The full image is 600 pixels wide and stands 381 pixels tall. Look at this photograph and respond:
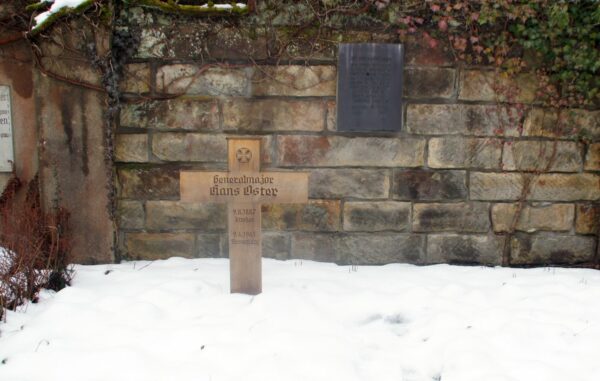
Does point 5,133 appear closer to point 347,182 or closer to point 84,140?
point 84,140

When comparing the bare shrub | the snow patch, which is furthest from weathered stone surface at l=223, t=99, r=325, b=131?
the bare shrub

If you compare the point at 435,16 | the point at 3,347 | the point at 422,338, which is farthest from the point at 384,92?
the point at 3,347

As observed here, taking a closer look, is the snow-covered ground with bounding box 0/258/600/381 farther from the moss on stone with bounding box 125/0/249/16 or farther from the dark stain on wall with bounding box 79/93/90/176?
the moss on stone with bounding box 125/0/249/16

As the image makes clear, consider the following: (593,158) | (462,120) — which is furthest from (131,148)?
(593,158)

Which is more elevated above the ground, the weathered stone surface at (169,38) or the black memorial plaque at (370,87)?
the weathered stone surface at (169,38)

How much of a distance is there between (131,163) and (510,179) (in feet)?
8.95

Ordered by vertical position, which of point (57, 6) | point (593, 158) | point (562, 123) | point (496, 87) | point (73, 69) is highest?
point (57, 6)

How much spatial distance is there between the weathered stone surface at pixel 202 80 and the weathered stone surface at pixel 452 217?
1.53 metres

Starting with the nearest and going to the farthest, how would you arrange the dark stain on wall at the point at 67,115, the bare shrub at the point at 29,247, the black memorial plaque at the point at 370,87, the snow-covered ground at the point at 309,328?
the snow-covered ground at the point at 309,328 < the bare shrub at the point at 29,247 < the dark stain on wall at the point at 67,115 < the black memorial plaque at the point at 370,87

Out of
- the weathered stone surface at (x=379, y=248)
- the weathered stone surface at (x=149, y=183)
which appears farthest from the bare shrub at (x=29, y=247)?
the weathered stone surface at (x=379, y=248)

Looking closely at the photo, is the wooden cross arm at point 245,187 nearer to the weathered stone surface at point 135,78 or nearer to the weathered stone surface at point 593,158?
the weathered stone surface at point 135,78

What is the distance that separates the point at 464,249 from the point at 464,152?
2.35 feet

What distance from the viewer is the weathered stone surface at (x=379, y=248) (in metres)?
3.36

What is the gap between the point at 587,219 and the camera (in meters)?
3.35
